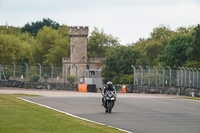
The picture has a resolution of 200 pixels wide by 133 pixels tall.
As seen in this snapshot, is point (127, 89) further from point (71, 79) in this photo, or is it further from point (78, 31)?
point (78, 31)

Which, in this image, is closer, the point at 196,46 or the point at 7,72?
the point at 7,72

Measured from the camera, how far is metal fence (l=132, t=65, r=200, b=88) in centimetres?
5260

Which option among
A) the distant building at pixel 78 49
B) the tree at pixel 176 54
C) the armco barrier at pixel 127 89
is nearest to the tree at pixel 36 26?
the distant building at pixel 78 49

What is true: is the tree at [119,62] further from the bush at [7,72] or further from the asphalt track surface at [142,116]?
the asphalt track surface at [142,116]

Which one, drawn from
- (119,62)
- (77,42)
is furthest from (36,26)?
(119,62)

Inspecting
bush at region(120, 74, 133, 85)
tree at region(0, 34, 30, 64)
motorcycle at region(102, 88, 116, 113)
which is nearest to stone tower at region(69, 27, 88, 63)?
tree at region(0, 34, 30, 64)

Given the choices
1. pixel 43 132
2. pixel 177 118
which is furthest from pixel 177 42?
pixel 43 132

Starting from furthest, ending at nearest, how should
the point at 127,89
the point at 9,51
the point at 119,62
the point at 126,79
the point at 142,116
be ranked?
the point at 9,51 < the point at 119,62 < the point at 126,79 < the point at 127,89 < the point at 142,116

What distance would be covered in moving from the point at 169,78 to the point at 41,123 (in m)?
34.5

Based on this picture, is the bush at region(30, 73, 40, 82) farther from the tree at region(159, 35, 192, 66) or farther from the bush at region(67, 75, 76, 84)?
the tree at region(159, 35, 192, 66)

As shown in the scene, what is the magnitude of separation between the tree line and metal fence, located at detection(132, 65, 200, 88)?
2902 centimetres

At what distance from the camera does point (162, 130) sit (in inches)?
850

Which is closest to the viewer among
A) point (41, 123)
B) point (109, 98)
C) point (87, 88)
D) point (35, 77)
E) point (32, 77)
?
point (41, 123)

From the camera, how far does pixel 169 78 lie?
56.0m
